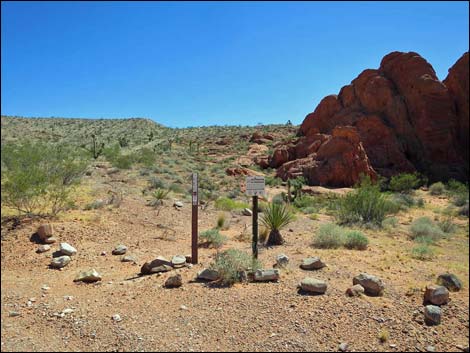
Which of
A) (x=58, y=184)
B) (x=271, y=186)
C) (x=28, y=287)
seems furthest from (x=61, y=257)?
(x=271, y=186)

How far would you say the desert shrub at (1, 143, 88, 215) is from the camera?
9805mm

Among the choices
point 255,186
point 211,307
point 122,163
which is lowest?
point 211,307

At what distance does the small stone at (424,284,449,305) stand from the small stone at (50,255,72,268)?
22.7 ft

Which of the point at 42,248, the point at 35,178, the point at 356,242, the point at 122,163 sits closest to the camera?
the point at 42,248

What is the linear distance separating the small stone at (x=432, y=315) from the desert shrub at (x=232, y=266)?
A: 2.92 meters

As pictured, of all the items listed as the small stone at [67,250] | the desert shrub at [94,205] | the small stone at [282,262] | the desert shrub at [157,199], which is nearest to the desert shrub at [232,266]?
the small stone at [282,262]

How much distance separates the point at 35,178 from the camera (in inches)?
406

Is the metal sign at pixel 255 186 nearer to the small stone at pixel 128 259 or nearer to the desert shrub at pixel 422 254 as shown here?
the small stone at pixel 128 259

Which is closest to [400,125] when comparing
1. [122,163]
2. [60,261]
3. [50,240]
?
[122,163]

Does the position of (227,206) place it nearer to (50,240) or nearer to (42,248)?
(50,240)

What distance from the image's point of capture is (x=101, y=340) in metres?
4.52

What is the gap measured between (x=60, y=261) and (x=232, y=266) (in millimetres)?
3739

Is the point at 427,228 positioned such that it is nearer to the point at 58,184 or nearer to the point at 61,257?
the point at 61,257

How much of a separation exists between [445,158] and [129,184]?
85.0 feet
